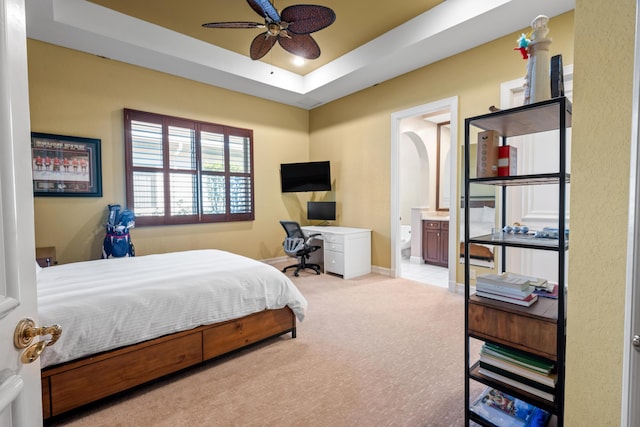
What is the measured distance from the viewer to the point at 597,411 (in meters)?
1.09

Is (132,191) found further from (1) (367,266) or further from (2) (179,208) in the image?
(1) (367,266)

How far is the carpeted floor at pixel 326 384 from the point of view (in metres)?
1.71

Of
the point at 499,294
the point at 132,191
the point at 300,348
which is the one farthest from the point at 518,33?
the point at 132,191

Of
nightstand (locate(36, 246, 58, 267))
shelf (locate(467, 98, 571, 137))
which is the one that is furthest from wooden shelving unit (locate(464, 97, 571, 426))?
nightstand (locate(36, 246, 58, 267))

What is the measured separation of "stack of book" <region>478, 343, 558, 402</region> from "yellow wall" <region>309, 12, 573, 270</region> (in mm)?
2954

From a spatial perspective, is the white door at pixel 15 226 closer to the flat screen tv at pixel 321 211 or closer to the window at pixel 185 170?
the window at pixel 185 170

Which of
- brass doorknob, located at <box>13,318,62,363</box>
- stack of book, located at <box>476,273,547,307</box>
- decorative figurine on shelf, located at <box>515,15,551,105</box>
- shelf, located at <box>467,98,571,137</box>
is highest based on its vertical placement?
decorative figurine on shelf, located at <box>515,15,551,105</box>

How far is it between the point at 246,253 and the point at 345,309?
2.52 meters

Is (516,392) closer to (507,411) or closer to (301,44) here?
(507,411)

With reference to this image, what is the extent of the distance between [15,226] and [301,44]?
3110mm

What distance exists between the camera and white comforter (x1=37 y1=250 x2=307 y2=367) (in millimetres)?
1676

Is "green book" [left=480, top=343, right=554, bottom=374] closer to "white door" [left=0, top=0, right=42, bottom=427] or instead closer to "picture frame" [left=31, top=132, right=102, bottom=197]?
"white door" [left=0, top=0, right=42, bottom=427]

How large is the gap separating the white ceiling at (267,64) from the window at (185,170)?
2.53ft

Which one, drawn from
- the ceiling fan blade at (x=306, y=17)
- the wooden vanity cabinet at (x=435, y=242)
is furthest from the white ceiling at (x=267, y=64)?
the wooden vanity cabinet at (x=435, y=242)
